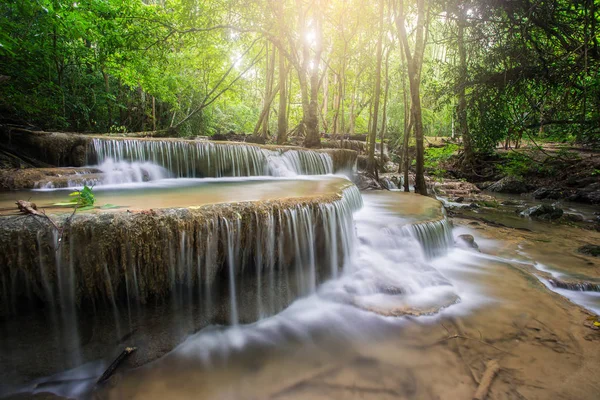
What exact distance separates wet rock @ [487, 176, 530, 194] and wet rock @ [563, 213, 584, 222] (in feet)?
16.0

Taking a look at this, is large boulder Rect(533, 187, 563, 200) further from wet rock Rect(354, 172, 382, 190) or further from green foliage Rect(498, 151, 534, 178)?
wet rock Rect(354, 172, 382, 190)

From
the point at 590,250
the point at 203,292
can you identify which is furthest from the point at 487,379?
the point at 590,250

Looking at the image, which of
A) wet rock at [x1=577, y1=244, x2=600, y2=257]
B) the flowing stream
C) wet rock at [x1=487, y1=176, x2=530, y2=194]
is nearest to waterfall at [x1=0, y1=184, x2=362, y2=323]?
the flowing stream

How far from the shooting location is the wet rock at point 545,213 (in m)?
8.78

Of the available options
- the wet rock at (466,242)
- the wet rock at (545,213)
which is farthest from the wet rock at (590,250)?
the wet rock at (545,213)

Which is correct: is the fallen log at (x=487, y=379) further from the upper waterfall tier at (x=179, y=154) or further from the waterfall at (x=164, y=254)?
the upper waterfall tier at (x=179, y=154)

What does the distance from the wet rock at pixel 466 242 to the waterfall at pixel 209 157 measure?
4784mm

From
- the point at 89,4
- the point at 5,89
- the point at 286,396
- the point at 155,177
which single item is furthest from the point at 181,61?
the point at 286,396

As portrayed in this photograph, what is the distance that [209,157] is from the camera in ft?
26.9

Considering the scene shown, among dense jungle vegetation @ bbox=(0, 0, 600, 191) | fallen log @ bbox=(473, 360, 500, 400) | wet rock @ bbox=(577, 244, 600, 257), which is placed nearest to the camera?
fallen log @ bbox=(473, 360, 500, 400)

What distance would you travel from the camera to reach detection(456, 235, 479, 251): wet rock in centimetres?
619

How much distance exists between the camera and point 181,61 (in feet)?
56.0

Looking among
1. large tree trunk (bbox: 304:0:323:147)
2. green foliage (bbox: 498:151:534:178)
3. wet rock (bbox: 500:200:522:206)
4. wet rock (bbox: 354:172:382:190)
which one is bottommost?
wet rock (bbox: 500:200:522:206)

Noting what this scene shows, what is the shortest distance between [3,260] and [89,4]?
29.0 feet
